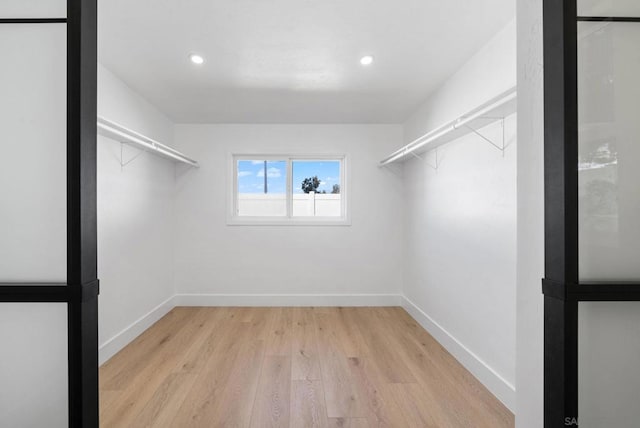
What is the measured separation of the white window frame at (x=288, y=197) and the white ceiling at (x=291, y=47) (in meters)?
0.93


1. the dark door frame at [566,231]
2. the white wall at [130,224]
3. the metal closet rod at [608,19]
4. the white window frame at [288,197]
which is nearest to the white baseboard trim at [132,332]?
the white wall at [130,224]

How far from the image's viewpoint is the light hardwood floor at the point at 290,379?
1.84 meters

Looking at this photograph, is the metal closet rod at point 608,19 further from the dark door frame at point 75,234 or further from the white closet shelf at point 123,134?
the white closet shelf at point 123,134

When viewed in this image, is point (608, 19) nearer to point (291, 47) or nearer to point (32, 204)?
point (32, 204)

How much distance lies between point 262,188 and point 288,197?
0.39 m

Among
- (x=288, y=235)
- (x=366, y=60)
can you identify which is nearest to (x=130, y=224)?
(x=288, y=235)

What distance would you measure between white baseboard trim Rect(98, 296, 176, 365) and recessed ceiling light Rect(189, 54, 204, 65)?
2.41 meters

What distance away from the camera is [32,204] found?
91 centimetres

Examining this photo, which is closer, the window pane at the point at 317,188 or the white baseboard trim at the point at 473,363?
the white baseboard trim at the point at 473,363

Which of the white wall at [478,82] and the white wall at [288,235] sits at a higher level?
the white wall at [478,82]

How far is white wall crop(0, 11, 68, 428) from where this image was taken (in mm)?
902

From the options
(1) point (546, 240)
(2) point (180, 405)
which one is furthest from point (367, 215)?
(1) point (546, 240)

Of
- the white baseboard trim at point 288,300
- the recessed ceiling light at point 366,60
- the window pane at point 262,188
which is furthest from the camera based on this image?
the window pane at point 262,188

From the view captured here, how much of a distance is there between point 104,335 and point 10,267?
2058 mm
